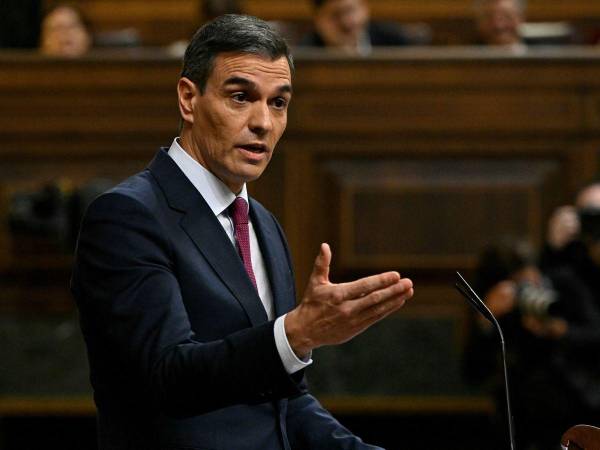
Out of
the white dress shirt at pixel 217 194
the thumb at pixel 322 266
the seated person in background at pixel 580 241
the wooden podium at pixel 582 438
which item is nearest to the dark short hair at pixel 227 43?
the white dress shirt at pixel 217 194

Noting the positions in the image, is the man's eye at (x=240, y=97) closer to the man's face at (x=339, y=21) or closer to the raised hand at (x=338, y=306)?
the raised hand at (x=338, y=306)

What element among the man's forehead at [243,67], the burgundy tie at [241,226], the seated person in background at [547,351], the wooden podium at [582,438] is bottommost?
the seated person in background at [547,351]

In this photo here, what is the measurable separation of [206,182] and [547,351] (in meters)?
2.11

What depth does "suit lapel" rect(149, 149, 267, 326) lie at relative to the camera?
1455mm

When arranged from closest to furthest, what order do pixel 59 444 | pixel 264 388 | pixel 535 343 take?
pixel 264 388 → pixel 535 343 → pixel 59 444

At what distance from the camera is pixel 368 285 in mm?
1204

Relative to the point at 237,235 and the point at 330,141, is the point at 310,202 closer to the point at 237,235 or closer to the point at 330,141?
the point at 330,141

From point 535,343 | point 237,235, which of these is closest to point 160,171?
point 237,235

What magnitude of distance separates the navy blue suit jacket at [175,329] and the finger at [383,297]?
124 mm

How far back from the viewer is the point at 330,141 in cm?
410

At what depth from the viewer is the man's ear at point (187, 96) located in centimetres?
151

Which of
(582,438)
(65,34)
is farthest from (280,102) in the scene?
(65,34)

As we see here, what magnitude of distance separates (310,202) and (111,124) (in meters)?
0.76

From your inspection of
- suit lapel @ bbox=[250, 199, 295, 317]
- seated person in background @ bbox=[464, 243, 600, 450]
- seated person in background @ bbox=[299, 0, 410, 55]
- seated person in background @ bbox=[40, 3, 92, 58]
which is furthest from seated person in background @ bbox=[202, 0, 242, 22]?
suit lapel @ bbox=[250, 199, 295, 317]
